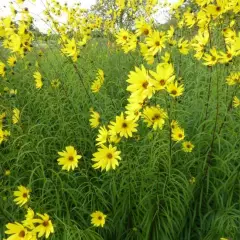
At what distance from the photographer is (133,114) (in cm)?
136

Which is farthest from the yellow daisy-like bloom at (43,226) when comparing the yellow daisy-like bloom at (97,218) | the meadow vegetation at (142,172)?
the yellow daisy-like bloom at (97,218)

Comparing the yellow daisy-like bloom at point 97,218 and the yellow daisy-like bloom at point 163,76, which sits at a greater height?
the yellow daisy-like bloom at point 163,76

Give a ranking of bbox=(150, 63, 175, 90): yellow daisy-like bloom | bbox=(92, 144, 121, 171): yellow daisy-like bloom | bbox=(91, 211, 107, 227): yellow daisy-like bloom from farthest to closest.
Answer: bbox=(91, 211, 107, 227): yellow daisy-like bloom
bbox=(92, 144, 121, 171): yellow daisy-like bloom
bbox=(150, 63, 175, 90): yellow daisy-like bloom

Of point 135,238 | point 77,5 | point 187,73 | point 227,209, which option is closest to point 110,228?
point 135,238

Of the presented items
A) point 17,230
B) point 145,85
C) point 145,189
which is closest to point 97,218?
point 145,189

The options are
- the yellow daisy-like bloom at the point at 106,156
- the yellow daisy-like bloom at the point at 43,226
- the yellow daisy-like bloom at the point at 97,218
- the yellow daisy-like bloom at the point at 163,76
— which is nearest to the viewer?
the yellow daisy-like bloom at the point at 163,76

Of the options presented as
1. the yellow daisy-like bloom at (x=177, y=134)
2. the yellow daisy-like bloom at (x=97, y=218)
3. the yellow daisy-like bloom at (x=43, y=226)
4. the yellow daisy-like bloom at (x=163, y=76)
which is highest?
the yellow daisy-like bloom at (x=163, y=76)

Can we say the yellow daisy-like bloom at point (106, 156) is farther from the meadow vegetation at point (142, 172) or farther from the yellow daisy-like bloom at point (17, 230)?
the yellow daisy-like bloom at point (17, 230)

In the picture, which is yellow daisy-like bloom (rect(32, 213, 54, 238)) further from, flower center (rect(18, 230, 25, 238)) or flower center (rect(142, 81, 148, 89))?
flower center (rect(142, 81, 148, 89))

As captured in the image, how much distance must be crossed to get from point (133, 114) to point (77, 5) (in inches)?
151

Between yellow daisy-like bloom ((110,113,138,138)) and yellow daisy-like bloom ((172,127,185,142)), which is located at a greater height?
yellow daisy-like bloom ((110,113,138,138))

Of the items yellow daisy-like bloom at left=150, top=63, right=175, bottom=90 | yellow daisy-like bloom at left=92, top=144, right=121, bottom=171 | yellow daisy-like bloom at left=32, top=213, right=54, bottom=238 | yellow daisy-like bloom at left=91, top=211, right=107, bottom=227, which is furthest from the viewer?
yellow daisy-like bloom at left=91, top=211, right=107, bottom=227

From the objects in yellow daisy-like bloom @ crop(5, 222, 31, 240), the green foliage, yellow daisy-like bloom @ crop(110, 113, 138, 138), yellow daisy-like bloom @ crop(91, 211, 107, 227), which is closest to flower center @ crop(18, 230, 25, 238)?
yellow daisy-like bloom @ crop(5, 222, 31, 240)

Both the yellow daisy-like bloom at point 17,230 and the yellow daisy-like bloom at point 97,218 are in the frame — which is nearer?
the yellow daisy-like bloom at point 17,230
